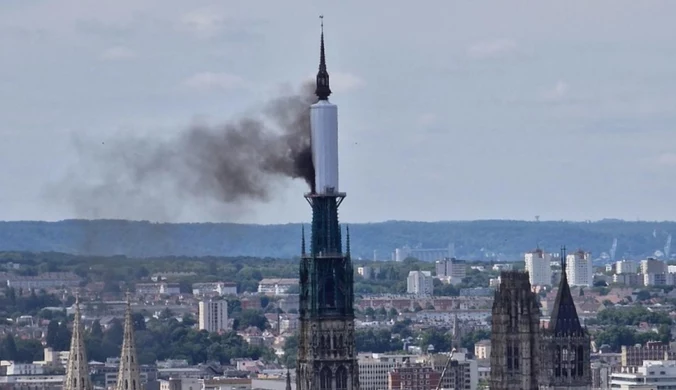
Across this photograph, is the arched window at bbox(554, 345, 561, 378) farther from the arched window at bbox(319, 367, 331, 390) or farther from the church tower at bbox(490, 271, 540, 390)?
the arched window at bbox(319, 367, 331, 390)

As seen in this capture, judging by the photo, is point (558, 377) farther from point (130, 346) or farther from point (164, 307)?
point (164, 307)

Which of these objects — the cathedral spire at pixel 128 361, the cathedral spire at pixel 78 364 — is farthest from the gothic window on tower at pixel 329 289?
the cathedral spire at pixel 78 364

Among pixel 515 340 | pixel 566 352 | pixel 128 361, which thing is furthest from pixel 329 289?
pixel 566 352

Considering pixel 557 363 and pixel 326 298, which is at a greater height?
pixel 326 298

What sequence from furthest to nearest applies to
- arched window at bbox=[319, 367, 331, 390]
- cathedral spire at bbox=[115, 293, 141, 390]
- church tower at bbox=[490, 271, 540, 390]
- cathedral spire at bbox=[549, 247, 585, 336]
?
cathedral spire at bbox=[549, 247, 585, 336], church tower at bbox=[490, 271, 540, 390], cathedral spire at bbox=[115, 293, 141, 390], arched window at bbox=[319, 367, 331, 390]

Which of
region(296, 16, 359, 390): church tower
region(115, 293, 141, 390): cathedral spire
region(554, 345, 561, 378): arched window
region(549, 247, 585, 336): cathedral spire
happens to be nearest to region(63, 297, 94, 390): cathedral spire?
region(115, 293, 141, 390): cathedral spire

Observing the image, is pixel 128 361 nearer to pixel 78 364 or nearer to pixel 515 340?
pixel 78 364

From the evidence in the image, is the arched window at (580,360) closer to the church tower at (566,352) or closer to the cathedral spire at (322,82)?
the church tower at (566,352)
